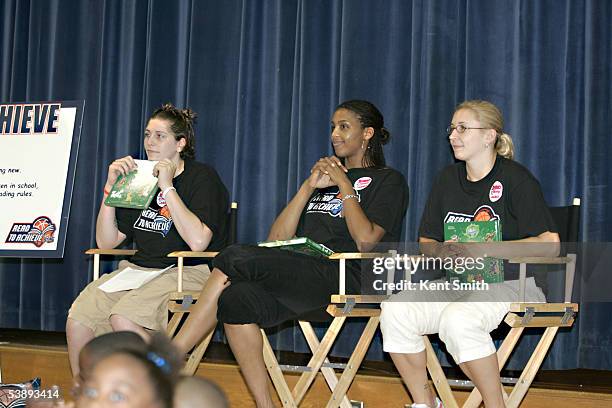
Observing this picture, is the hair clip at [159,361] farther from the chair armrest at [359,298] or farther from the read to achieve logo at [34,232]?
the read to achieve logo at [34,232]

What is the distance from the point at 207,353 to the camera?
429 centimetres

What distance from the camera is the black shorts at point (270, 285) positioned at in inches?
120

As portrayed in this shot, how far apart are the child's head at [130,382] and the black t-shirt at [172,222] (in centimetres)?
248

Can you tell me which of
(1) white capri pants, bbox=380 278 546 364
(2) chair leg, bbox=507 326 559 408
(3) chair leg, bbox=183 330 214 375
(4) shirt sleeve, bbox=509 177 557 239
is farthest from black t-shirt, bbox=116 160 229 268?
(2) chair leg, bbox=507 326 559 408

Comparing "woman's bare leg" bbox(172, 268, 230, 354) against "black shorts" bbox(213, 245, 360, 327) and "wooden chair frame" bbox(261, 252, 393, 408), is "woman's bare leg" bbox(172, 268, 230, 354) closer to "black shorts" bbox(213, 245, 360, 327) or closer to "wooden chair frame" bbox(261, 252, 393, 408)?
"black shorts" bbox(213, 245, 360, 327)

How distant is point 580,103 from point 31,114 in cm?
251

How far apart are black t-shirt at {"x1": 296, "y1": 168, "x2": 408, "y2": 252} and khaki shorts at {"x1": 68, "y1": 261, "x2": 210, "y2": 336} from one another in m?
0.56

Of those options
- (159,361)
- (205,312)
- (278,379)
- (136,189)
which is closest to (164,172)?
(136,189)

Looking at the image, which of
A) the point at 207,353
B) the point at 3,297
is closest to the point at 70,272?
the point at 3,297

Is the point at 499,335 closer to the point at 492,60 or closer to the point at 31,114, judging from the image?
the point at 492,60

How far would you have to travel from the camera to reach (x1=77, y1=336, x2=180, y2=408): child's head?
101cm

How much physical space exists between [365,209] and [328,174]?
0.21m

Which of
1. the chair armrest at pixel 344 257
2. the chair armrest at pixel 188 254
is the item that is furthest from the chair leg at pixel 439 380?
the chair armrest at pixel 188 254

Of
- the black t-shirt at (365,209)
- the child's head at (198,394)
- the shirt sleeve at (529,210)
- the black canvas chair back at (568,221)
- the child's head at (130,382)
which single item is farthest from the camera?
the black t-shirt at (365,209)
